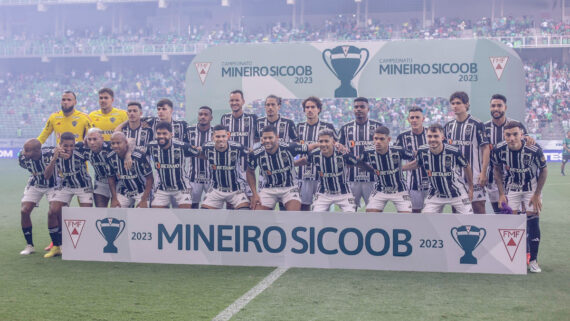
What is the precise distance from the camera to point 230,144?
7.26 meters

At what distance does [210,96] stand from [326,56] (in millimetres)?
2217

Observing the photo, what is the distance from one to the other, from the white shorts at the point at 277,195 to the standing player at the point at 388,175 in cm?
89

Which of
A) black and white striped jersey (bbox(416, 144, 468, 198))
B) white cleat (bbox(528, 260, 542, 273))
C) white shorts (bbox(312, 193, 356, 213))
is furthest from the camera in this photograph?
white shorts (bbox(312, 193, 356, 213))

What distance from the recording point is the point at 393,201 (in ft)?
23.0

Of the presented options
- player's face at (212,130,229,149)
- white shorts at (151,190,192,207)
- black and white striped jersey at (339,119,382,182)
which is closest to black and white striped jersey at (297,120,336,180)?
black and white striped jersey at (339,119,382,182)

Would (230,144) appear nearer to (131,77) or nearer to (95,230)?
(95,230)

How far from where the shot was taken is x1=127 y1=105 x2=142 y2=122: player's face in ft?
25.4

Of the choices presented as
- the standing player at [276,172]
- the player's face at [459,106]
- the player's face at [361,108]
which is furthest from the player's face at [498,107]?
the standing player at [276,172]

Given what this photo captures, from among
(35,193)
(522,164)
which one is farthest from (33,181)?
(522,164)

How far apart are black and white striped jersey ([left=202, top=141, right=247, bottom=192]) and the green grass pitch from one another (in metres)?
1.19

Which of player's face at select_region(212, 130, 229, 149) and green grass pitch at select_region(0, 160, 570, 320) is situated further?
player's face at select_region(212, 130, 229, 149)

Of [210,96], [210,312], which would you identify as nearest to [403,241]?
[210,312]

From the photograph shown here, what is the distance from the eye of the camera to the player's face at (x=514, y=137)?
6.41m

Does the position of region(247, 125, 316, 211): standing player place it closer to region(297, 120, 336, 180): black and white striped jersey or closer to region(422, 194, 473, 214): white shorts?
region(297, 120, 336, 180): black and white striped jersey
